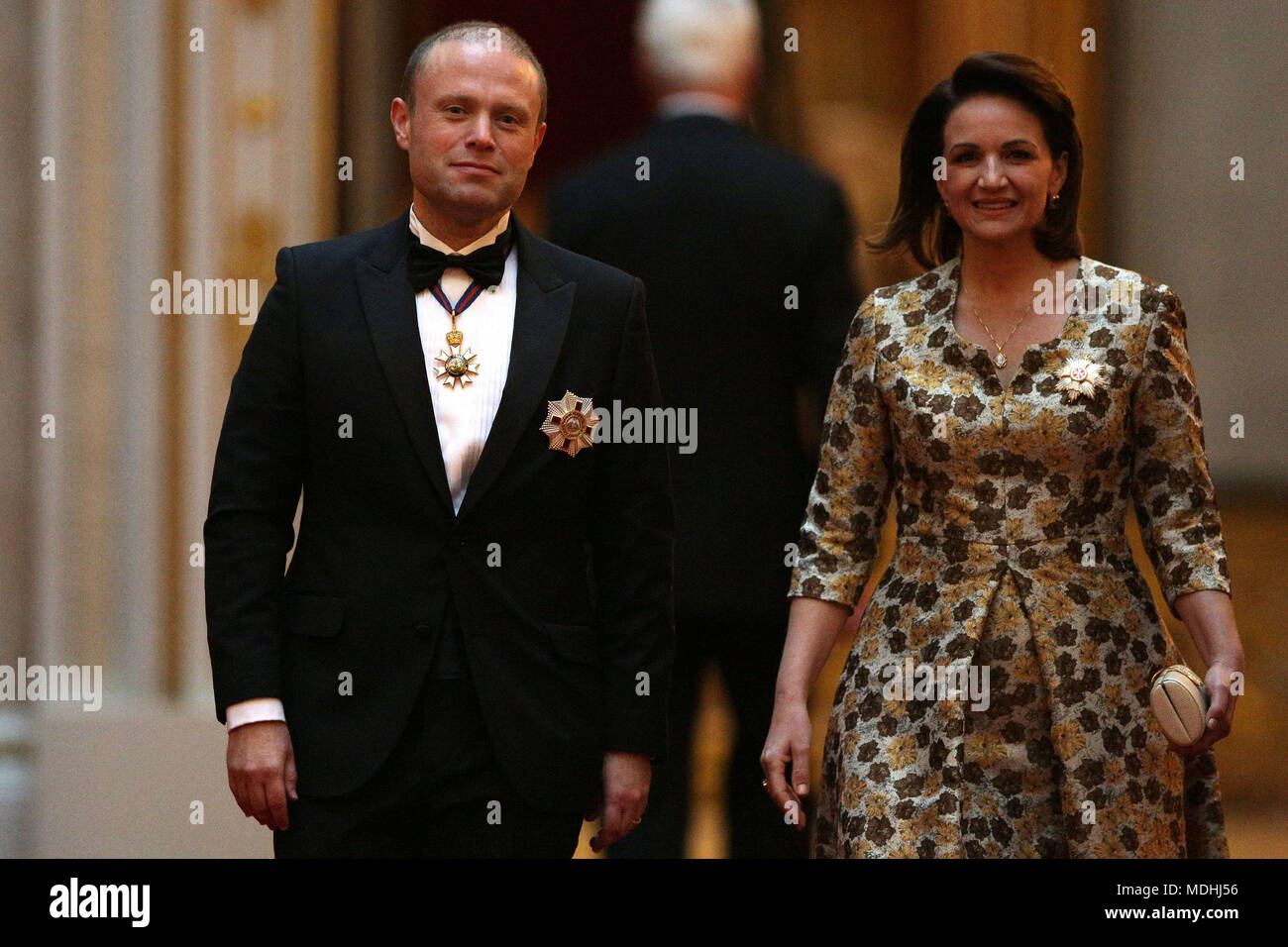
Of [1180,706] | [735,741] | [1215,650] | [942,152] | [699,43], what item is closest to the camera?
[1180,706]

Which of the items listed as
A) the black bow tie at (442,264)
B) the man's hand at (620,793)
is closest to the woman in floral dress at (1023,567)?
the man's hand at (620,793)

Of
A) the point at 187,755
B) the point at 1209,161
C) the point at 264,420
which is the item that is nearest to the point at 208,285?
the point at 187,755

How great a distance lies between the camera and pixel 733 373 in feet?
14.4

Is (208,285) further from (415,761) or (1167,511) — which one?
(1167,511)

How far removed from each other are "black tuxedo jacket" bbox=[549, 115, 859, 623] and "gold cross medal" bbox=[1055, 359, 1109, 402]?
0.96m

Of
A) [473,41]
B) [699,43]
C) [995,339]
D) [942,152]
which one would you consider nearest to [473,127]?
[473,41]

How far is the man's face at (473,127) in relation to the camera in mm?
3281

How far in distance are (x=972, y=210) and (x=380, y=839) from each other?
1.46 meters

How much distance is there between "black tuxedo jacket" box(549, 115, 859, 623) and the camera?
4.37 meters

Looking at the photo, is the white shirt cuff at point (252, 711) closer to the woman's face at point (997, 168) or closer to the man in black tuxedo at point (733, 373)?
the man in black tuxedo at point (733, 373)

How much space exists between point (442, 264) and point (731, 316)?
115cm

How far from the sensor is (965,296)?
3590 mm

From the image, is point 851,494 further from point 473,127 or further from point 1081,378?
point 473,127

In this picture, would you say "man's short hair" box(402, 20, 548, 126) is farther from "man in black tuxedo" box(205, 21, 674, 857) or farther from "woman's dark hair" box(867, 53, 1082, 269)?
"woman's dark hair" box(867, 53, 1082, 269)
